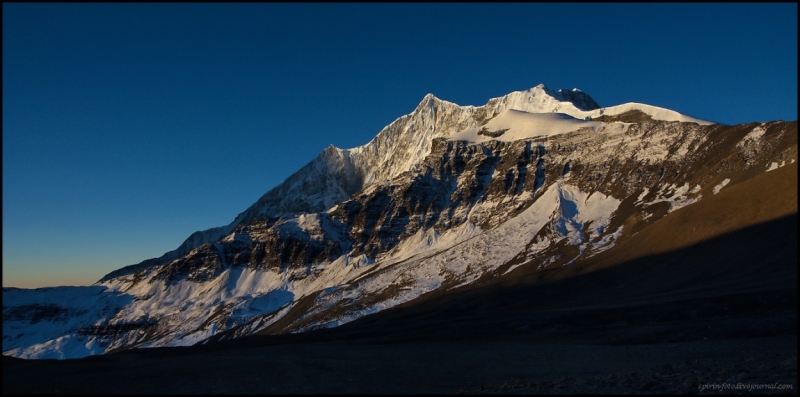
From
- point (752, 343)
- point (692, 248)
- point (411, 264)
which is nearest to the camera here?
point (752, 343)

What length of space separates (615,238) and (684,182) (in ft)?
107

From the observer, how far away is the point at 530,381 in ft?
95.4

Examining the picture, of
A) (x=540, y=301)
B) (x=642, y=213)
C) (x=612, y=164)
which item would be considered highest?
(x=612, y=164)

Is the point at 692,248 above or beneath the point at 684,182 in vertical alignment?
beneath

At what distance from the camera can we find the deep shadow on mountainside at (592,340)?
94.9ft

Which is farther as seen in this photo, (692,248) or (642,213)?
(642,213)

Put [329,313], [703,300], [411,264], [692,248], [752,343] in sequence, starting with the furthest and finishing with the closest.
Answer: [411,264], [329,313], [692,248], [703,300], [752,343]

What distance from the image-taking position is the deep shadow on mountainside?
28.9m

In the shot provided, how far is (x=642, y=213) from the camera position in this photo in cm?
14812

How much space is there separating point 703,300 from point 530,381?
43372mm

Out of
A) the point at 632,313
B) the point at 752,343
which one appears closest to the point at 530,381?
the point at 752,343

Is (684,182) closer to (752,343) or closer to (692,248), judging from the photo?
(692,248)

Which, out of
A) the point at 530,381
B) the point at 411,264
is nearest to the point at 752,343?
the point at 530,381

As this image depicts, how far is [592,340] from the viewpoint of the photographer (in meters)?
54.8
